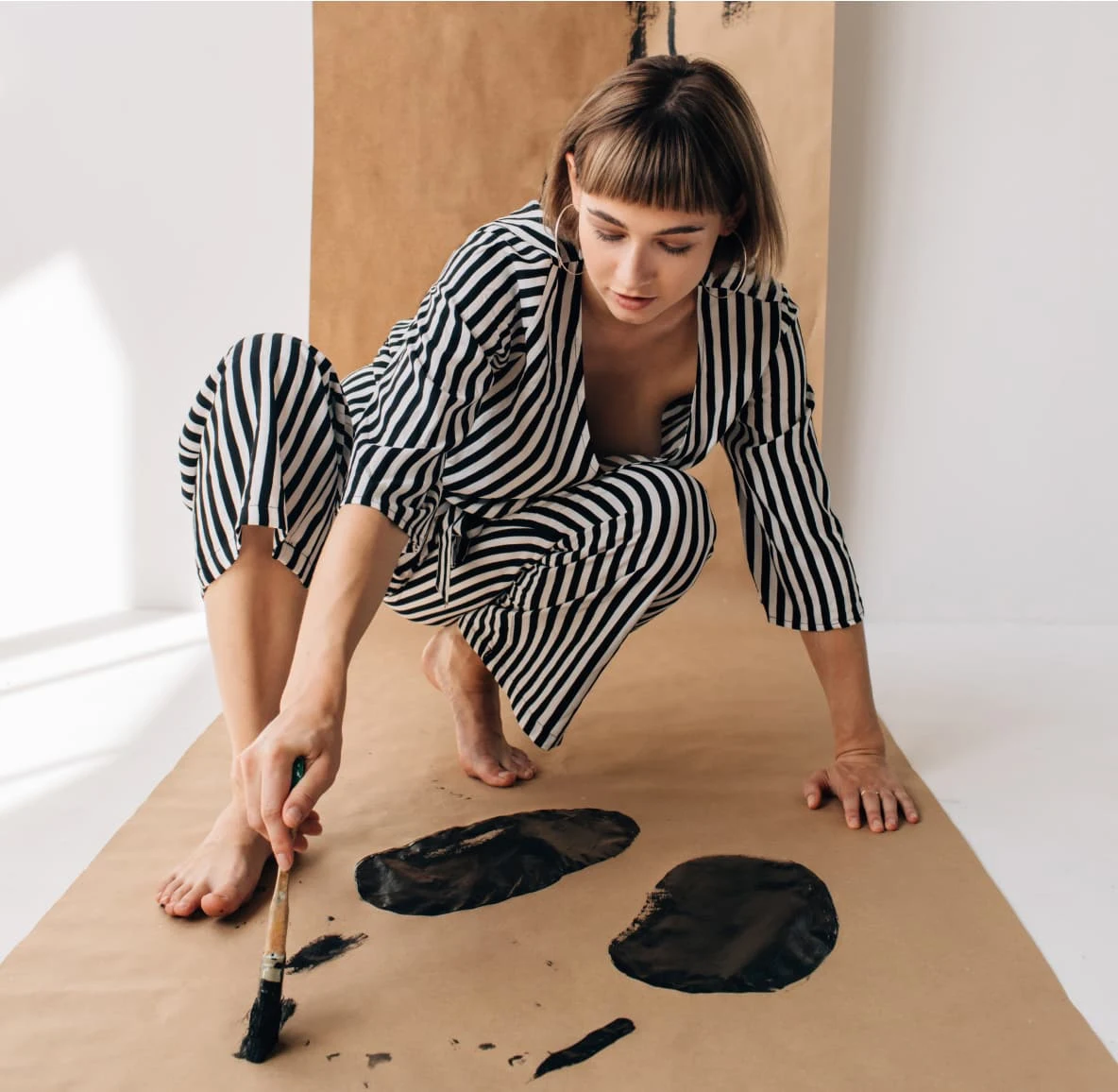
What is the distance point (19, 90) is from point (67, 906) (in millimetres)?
1625

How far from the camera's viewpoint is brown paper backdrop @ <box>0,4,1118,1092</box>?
100cm

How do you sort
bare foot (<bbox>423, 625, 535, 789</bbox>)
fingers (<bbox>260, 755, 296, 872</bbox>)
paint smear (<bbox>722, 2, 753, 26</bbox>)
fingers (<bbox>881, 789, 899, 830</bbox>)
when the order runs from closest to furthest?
fingers (<bbox>260, 755, 296, 872</bbox>) < fingers (<bbox>881, 789, 899, 830</bbox>) < bare foot (<bbox>423, 625, 535, 789</bbox>) < paint smear (<bbox>722, 2, 753, 26</bbox>)

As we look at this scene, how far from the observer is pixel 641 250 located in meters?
1.21

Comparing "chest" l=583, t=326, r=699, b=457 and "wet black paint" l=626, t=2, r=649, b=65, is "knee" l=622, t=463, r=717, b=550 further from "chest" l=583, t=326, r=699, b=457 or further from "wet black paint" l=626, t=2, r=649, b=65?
"wet black paint" l=626, t=2, r=649, b=65

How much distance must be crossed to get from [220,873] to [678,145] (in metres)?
0.86

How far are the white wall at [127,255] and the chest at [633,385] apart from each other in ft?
3.48

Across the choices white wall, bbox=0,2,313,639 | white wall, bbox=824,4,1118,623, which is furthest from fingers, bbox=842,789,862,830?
white wall, bbox=0,2,313,639

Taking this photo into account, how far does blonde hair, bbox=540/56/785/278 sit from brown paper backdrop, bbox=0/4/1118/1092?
0.71 meters

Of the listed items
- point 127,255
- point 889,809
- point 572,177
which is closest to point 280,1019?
point 889,809

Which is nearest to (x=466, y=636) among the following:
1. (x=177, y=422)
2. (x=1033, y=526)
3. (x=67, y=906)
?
(x=67, y=906)

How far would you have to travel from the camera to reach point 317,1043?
101 cm

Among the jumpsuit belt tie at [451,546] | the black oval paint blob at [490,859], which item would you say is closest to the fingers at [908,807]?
the black oval paint blob at [490,859]

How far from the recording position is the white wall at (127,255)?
2.22m

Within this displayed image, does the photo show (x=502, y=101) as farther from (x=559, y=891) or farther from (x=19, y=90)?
(x=559, y=891)
